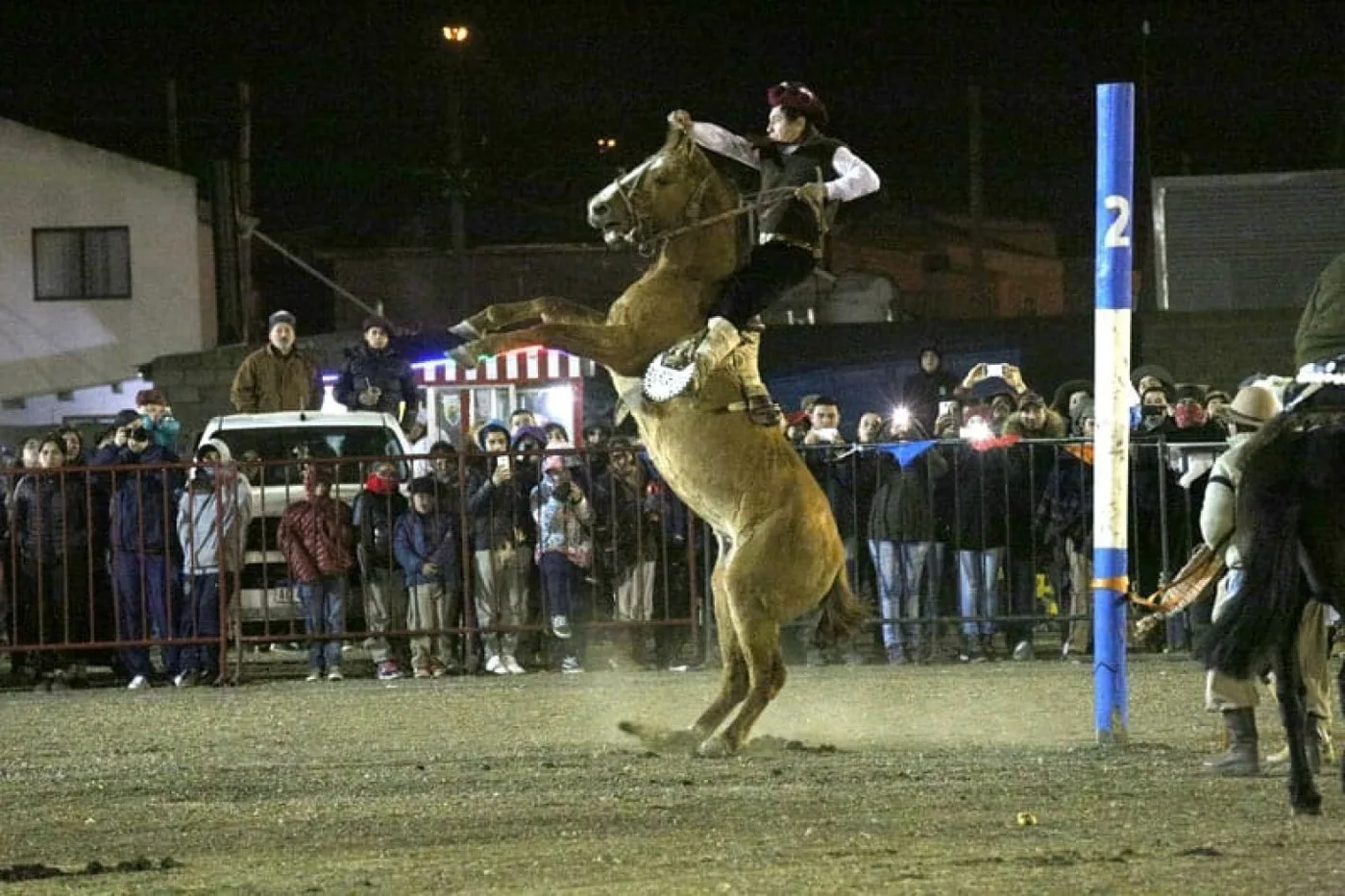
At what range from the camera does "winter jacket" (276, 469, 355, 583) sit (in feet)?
52.0

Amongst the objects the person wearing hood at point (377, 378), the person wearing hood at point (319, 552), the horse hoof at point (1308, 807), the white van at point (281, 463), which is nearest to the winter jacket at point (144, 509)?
the white van at point (281, 463)

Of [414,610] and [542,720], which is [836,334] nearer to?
[414,610]

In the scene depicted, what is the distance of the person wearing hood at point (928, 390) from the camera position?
19.6 m

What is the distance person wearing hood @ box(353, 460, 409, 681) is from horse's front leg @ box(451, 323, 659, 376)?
5976 mm

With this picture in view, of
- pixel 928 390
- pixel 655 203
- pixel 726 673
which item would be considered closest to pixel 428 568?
pixel 726 673

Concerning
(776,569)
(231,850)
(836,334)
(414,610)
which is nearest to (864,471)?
(414,610)

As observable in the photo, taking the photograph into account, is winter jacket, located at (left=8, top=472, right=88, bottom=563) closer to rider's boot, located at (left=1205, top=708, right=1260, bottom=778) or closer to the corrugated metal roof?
rider's boot, located at (left=1205, top=708, right=1260, bottom=778)

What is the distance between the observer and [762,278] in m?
9.93

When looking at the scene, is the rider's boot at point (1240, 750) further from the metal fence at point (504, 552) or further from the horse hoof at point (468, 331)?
the metal fence at point (504, 552)

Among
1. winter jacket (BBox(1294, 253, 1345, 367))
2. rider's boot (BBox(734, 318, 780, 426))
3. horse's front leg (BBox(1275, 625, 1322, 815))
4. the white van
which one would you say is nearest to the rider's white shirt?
rider's boot (BBox(734, 318, 780, 426))

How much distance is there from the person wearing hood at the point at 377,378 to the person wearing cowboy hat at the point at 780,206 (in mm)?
9554

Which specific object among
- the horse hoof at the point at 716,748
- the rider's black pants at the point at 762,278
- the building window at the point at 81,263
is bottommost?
the horse hoof at the point at 716,748

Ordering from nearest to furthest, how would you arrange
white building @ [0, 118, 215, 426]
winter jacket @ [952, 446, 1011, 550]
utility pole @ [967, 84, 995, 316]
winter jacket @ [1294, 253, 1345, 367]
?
1. winter jacket @ [1294, 253, 1345, 367]
2. winter jacket @ [952, 446, 1011, 550]
3. white building @ [0, 118, 215, 426]
4. utility pole @ [967, 84, 995, 316]

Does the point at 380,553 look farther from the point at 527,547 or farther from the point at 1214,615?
the point at 1214,615
